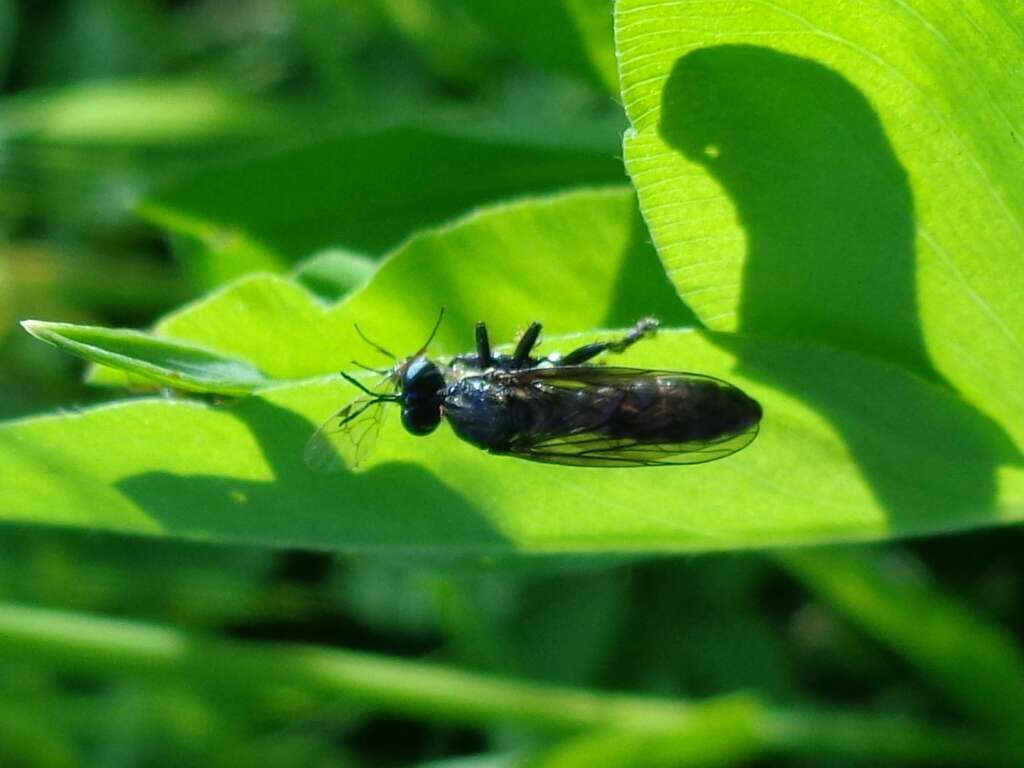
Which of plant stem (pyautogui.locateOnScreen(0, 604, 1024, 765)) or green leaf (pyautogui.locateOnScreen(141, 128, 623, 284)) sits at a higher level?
green leaf (pyautogui.locateOnScreen(141, 128, 623, 284))

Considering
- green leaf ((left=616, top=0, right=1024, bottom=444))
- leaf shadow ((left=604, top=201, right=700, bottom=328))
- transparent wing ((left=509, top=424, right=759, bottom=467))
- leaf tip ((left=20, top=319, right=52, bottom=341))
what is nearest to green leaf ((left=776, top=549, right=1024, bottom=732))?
transparent wing ((left=509, top=424, right=759, bottom=467))

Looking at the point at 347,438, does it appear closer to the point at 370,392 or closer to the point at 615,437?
the point at 370,392

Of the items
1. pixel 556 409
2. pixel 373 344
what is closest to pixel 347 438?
pixel 373 344

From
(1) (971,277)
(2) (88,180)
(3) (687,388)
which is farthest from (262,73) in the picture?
(1) (971,277)

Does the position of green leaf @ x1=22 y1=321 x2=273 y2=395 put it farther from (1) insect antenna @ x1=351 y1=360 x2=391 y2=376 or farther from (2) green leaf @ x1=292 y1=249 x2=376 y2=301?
(2) green leaf @ x1=292 y1=249 x2=376 y2=301

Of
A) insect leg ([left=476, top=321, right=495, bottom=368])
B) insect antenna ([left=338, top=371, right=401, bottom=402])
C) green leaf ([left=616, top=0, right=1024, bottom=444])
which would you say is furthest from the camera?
insect leg ([left=476, top=321, right=495, bottom=368])

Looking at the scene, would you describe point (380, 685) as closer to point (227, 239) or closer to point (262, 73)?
point (227, 239)

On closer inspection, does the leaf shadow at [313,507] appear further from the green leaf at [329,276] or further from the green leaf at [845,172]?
the green leaf at [845,172]
